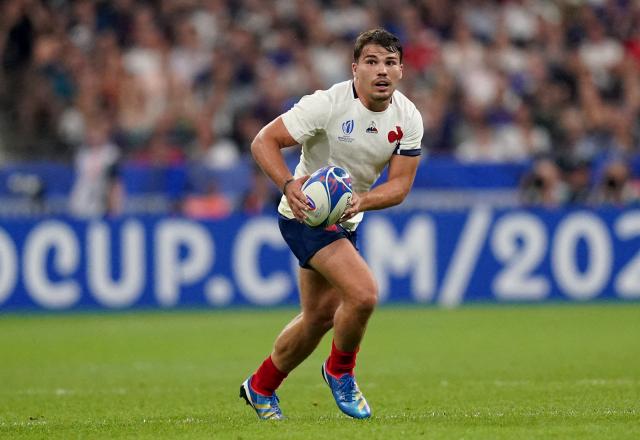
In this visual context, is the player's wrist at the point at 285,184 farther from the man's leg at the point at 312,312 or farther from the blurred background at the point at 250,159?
the blurred background at the point at 250,159

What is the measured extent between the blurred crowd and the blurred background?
0.11 feet

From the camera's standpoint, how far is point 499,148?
61.9 feet

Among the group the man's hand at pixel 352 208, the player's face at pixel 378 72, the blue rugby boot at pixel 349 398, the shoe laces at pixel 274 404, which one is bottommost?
the shoe laces at pixel 274 404

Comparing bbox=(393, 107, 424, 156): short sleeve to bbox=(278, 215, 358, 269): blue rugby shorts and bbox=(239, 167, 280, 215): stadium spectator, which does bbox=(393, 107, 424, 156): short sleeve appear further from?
bbox=(239, 167, 280, 215): stadium spectator

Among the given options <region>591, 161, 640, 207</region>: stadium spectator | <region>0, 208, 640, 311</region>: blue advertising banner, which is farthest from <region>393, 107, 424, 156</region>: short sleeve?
<region>591, 161, 640, 207</region>: stadium spectator

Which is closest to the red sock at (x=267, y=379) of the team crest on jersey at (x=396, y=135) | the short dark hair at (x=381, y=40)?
the team crest on jersey at (x=396, y=135)

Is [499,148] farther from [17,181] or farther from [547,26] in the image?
[17,181]

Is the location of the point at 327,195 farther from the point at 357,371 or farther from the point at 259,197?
the point at 259,197

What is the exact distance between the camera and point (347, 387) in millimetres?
7645

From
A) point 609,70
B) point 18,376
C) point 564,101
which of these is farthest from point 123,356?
point 609,70

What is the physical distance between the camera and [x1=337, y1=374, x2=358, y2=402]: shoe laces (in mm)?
7648

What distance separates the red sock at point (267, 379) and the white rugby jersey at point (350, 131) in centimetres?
100

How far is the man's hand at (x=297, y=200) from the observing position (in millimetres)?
7355

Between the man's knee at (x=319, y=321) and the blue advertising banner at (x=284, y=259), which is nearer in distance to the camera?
the man's knee at (x=319, y=321)
